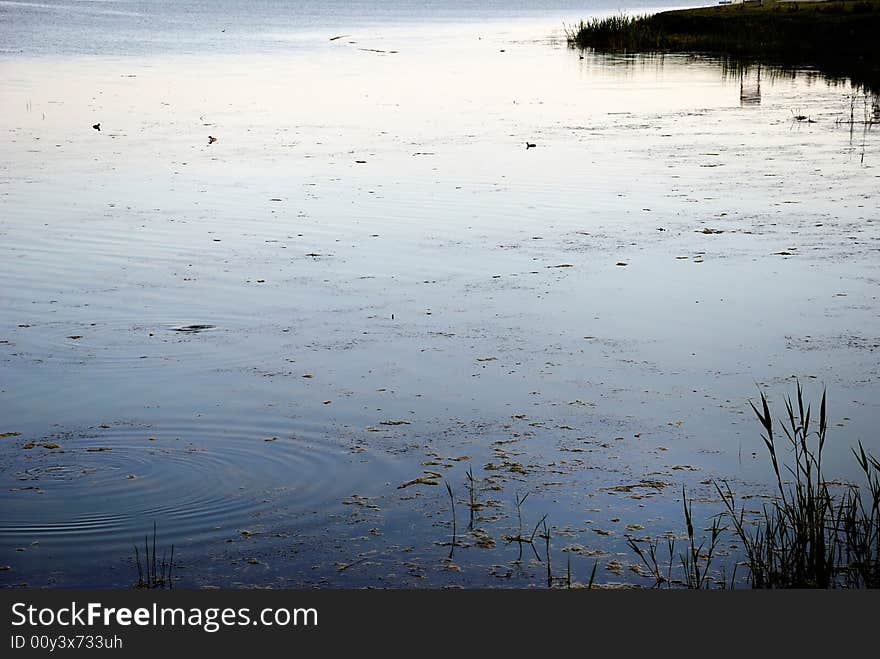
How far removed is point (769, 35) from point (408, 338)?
27234 millimetres

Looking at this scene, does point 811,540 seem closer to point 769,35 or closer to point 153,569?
point 153,569

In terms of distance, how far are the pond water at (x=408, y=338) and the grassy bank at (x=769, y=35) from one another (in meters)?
13.2

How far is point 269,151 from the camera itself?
1362 centimetres

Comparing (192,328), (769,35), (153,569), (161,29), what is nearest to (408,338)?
(192,328)

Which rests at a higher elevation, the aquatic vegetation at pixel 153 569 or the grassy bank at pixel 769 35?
the grassy bank at pixel 769 35

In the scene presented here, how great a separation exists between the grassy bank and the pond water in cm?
1316

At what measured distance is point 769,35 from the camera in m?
31.4

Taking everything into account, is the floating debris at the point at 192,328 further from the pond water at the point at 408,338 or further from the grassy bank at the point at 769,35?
the grassy bank at the point at 769,35

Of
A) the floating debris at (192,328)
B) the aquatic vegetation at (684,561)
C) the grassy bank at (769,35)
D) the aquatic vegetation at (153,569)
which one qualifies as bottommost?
the aquatic vegetation at (684,561)

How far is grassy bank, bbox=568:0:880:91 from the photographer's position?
27.4 m

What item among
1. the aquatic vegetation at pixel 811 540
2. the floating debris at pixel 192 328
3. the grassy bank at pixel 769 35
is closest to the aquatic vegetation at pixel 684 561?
the aquatic vegetation at pixel 811 540

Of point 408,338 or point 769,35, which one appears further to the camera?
point 769,35

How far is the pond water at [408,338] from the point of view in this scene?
4.40 meters

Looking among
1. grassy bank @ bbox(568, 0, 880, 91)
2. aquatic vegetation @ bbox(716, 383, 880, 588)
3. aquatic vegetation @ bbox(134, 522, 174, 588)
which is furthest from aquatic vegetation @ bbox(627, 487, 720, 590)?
grassy bank @ bbox(568, 0, 880, 91)
